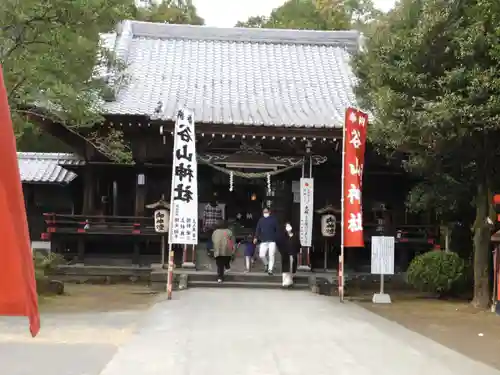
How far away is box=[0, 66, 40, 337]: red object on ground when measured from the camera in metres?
2.27

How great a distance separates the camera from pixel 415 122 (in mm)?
11266

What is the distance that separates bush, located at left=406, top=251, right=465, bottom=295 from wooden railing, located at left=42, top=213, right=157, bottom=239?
23.3 ft

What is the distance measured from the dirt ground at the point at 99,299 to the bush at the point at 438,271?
5.88 meters

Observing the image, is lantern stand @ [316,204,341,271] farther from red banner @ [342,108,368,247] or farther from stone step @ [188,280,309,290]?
red banner @ [342,108,368,247]

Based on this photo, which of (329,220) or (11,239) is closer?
(11,239)

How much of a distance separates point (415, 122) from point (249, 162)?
6.53 metres

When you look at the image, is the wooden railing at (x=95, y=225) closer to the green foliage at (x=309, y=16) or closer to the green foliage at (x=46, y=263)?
the green foliage at (x=46, y=263)

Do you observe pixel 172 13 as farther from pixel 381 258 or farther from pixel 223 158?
pixel 381 258

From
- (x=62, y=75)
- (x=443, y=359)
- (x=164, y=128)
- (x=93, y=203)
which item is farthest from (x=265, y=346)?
(x=93, y=203)

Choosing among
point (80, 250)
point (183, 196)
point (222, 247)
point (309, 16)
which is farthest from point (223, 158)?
point (309, 16)

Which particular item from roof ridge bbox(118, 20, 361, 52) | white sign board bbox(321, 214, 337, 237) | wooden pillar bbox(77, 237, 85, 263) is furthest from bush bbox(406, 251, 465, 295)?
roof ridge bbox(118, 20, 361, 52)

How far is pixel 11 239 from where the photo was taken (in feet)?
7.50

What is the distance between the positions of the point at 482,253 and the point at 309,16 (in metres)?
26.1

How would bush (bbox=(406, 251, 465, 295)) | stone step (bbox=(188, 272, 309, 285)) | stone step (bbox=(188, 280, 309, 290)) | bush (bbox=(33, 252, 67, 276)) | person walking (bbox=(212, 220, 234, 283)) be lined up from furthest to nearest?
stone step (bbox=(188, 272, 309, 285)) < stone step (bbox=(188, 280, 309, 290)) < person walking (bbox=(212, 220, 234, 283)) < bush (bbox=(406, 251, 465, 295)) < bush (bbox=(33, 252, 67, 276))
